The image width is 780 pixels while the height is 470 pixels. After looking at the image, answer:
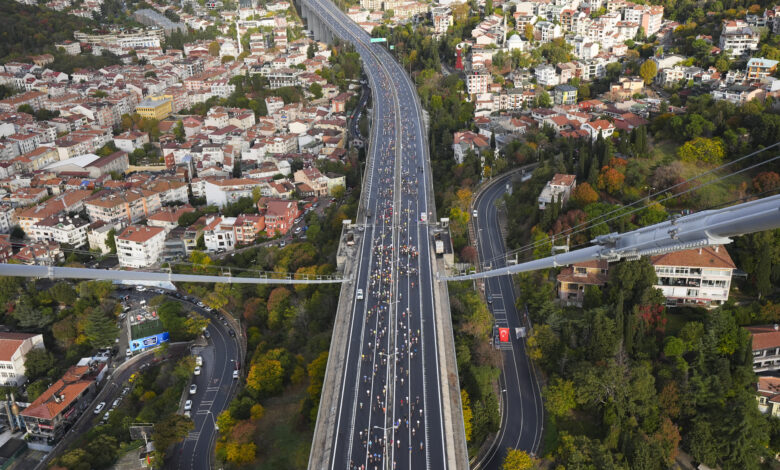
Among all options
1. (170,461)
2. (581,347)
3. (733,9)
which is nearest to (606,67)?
(733,9)

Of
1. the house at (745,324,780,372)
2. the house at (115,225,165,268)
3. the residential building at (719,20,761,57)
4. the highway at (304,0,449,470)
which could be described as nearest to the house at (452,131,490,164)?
the highway at (304,0,449,470)

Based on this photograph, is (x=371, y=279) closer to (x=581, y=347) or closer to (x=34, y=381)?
(x=581, y=347)

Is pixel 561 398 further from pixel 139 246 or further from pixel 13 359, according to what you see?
pixel 139 246

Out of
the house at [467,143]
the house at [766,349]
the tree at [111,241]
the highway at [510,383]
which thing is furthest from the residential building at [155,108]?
the house at [766,349]

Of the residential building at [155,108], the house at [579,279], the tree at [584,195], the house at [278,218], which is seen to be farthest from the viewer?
the residential building at [155,108]

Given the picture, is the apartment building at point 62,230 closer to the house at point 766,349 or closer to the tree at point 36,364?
the tree at point 36,364

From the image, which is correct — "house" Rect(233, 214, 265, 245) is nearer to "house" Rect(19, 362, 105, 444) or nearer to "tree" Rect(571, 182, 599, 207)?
"house" Rect(19, 362, 105, 444)
